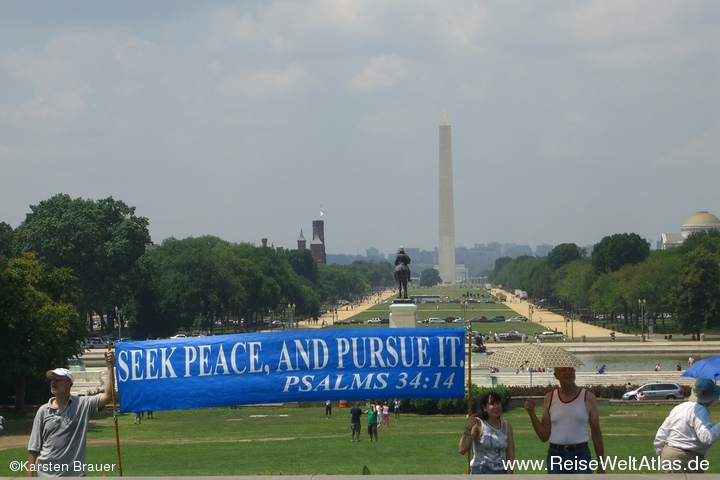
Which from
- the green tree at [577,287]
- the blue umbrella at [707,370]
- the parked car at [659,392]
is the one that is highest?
the green tree at [577,287]

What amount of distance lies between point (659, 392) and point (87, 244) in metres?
54.0

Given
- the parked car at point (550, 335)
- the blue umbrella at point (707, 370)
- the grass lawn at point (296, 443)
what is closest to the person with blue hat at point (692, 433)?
the blue umbrella at point (707, 370)

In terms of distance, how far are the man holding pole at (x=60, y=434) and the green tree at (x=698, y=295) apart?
243ft

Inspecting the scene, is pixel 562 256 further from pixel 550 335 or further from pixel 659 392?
pixel 659 392

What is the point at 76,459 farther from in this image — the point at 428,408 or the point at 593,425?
the point at 428,408

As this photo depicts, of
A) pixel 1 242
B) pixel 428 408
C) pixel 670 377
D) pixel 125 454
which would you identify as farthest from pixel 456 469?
pixel 1 242

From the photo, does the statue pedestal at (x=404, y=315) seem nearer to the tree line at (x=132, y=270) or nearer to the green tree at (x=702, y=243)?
the tree line at (x=132, y=270)

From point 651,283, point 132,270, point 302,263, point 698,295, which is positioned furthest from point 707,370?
point 302,263

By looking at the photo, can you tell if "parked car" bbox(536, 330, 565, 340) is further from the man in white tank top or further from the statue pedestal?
the man in white tank top

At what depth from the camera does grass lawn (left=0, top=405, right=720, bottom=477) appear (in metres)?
22.5

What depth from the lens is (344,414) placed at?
37.2 meters

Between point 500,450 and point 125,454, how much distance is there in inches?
630

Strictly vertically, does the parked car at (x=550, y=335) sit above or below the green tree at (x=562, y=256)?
below

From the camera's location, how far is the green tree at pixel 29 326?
38.6 m
